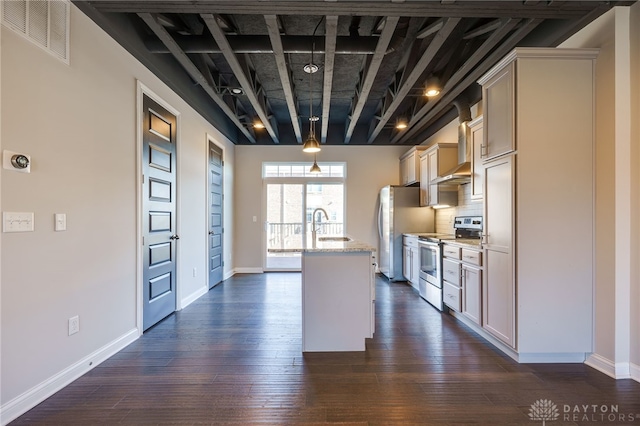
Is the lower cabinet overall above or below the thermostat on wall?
below

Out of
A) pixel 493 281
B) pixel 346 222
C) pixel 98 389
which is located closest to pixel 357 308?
pixel 493 281

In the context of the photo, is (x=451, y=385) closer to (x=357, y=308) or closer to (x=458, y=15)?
(x=357, y=308)

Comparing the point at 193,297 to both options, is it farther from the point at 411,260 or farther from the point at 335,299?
the point at 411,260

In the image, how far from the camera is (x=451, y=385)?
206cm

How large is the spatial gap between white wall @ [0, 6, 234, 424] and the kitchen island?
5.47 feet

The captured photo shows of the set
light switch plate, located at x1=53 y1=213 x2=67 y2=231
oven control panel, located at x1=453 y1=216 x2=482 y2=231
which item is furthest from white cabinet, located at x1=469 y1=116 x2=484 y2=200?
light switch plate, located at x1=53 y1=213 x2=67 y2=231

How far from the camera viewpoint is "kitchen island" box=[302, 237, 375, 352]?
255 cm

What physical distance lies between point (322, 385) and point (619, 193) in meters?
2.58

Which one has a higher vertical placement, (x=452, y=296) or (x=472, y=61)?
(x=472, y=61)

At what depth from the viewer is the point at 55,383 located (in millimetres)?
1962

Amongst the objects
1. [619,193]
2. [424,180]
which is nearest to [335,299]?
[619,193]

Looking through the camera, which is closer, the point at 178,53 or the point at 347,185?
the point at 178,53

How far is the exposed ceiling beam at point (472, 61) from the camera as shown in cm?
241

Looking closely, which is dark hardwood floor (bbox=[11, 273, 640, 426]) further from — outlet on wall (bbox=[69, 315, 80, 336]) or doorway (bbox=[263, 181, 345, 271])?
doorway (bbox=[263, 181, 345, 271])
